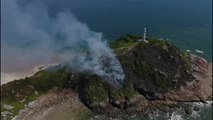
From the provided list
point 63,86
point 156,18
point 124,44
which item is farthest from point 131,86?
point 156,18

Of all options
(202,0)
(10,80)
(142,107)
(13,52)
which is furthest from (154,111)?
(202,0)

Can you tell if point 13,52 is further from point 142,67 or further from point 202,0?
point 202,0

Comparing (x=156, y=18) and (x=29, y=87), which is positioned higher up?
(x=156, y=18)

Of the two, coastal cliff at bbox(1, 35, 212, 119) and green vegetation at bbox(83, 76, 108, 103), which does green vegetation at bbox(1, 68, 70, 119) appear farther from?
green vegetation at bbox(83, 76, 108, 103)

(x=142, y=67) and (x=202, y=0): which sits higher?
(x=202, y=0)

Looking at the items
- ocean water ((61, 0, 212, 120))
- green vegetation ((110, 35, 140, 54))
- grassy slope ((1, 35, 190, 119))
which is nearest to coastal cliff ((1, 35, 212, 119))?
grassy slope ((1, 35, 190, 119))

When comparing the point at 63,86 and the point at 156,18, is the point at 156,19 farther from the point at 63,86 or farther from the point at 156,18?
the point at 63,86

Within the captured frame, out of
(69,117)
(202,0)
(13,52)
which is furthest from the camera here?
(202,0)
